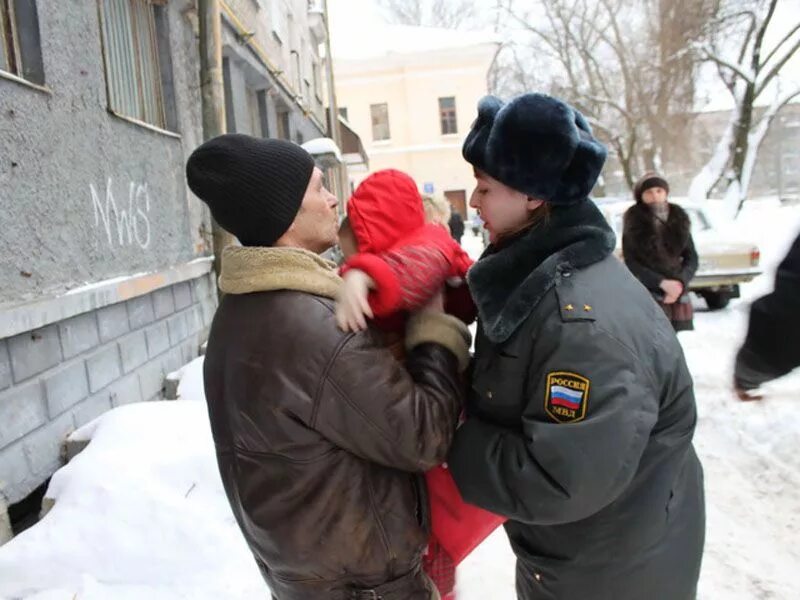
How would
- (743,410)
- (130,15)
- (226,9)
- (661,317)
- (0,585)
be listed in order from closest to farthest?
(661,317)
(0,585)
(743,410)
(130,15)
(226,9)

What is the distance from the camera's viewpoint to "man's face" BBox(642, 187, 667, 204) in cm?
461

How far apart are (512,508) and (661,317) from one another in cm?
55

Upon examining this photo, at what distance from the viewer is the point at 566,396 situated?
4.15 feet

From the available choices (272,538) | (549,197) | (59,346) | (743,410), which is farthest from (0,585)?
(743,410)

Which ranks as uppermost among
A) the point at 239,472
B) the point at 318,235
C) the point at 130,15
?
the point at 130,15

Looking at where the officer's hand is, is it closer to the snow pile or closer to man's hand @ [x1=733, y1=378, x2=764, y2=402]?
man's hand @ [x1=733, y1=378, x2=764, y2=402]

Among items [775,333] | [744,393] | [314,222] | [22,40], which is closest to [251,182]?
[314,222]

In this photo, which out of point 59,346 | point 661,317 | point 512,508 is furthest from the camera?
point 59,346

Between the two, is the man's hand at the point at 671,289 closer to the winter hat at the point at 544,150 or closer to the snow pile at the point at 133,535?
the snow pile at the point at 133,535

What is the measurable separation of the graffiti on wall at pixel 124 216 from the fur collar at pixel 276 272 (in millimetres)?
3166

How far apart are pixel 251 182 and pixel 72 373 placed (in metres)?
2.83

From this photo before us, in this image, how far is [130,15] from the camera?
5.21 meters

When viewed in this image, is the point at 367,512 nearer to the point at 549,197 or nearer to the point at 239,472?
the point at 239,472

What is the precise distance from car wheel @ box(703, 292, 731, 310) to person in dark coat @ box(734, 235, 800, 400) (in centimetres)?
838
